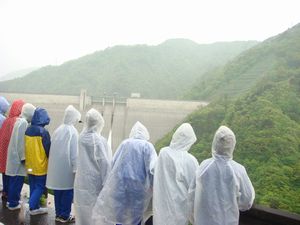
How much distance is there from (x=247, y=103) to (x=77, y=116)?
21.3m

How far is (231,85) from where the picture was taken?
26.0 metres

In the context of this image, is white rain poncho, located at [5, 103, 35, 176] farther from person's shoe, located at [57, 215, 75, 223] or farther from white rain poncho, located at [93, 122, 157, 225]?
white rain poncho, located at [93, 122, 157, 225]

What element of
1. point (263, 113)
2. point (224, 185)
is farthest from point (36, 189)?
point (263, 113)

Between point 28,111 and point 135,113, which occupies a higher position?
point 28,111

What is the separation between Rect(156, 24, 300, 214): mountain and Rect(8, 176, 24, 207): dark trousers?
9966mm

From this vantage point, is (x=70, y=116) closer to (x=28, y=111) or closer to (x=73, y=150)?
(x=73, y=150)

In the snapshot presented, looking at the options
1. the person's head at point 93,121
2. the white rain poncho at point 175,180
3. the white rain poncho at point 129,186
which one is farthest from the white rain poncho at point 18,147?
the white rain poncho at point 175,180

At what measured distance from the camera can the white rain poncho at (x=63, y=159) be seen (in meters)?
2.61

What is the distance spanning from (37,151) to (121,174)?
0.88 m

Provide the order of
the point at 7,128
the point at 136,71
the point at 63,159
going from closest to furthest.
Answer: the point at 63,159, the point at 7,128, the point at 136,71

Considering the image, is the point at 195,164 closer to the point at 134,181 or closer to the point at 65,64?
the point at 134,181

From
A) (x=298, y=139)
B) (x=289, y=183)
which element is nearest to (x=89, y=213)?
(x=289, y=183)

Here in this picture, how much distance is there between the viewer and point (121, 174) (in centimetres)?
223

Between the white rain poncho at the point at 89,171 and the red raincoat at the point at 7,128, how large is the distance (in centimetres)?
90
